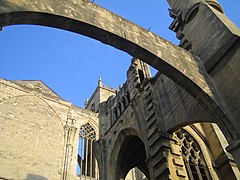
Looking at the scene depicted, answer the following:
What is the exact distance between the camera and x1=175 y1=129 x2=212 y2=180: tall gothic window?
7504mm

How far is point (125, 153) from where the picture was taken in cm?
960

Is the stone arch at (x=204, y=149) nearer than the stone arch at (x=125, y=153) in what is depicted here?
Yes

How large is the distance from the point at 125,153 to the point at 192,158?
261cm

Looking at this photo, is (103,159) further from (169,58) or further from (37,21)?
(37,21)

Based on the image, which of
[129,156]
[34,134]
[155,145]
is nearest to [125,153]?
[129,156]

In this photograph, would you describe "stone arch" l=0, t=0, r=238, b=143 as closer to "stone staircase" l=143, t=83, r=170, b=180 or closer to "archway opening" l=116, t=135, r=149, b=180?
"stone staircase" l=143, t=83, r=170, b=180

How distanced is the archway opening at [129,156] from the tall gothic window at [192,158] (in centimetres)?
190

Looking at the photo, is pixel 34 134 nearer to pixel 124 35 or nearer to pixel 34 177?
pixel 34 177

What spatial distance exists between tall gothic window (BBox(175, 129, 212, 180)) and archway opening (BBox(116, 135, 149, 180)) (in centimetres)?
190

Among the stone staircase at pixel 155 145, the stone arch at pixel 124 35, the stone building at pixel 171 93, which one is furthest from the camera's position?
the stone staircase at pixel 155 145

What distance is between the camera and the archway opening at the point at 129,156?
30.8ft

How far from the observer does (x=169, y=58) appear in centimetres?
568

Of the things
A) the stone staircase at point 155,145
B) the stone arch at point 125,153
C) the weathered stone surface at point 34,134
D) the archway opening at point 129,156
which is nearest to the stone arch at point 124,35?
the stone staircase at point 155,145

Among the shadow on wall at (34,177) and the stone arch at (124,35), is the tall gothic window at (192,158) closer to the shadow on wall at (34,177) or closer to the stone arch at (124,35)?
the stone arch at (124,35)
